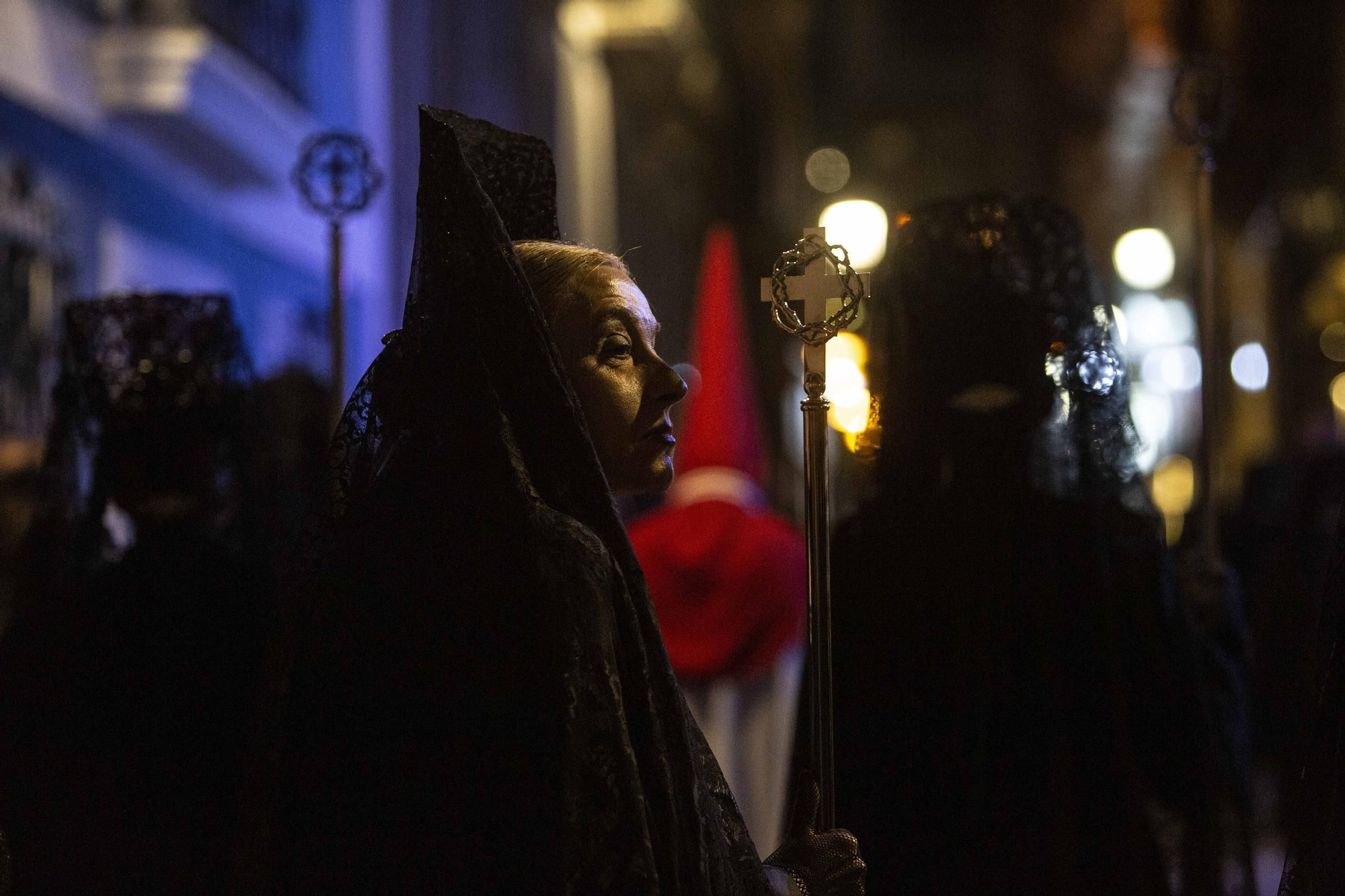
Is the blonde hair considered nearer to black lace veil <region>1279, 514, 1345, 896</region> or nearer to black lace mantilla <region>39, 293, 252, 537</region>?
black lace veil <region>1279, 514, 1345, 896</region>

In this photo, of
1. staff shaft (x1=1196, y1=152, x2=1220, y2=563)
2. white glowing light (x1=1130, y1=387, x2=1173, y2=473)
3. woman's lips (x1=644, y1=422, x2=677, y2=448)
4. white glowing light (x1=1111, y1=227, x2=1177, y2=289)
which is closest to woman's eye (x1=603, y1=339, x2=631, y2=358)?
woman's lips (x1=644, y1=422, x2=677, y2=448)

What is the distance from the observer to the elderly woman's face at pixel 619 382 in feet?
6.22

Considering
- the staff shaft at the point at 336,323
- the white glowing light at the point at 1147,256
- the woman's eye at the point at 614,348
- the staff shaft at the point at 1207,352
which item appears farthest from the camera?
the white glowing light at the point at 1147,256

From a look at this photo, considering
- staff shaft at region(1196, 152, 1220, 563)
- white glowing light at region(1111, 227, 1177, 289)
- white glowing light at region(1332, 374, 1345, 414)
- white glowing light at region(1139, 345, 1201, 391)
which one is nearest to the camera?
staff shaft at region(1196, 152, 1220, 563)

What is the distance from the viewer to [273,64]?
6.15m

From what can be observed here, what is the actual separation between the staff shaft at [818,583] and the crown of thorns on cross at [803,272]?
10cm

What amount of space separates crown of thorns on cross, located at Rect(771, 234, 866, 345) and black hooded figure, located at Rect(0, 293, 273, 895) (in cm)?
149

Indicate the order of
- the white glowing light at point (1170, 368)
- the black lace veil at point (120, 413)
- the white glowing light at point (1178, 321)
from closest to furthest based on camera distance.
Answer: the black lace veil at point (120, 413) < the white glowing light at point (1178, 321) < the white glowing light at point (1170, 368)

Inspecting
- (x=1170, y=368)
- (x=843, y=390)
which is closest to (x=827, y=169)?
(x=1170, y=368)

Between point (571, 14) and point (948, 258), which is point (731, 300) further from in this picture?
point (571, 14)

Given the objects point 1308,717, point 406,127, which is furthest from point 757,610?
point 406,127

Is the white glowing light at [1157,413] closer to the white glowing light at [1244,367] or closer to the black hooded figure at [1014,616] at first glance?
the white glowing light at [1244,367]

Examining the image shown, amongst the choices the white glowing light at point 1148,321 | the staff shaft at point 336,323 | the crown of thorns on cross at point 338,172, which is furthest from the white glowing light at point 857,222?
the white glowing light at point 1148,321

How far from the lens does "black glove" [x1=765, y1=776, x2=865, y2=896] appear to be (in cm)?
183
